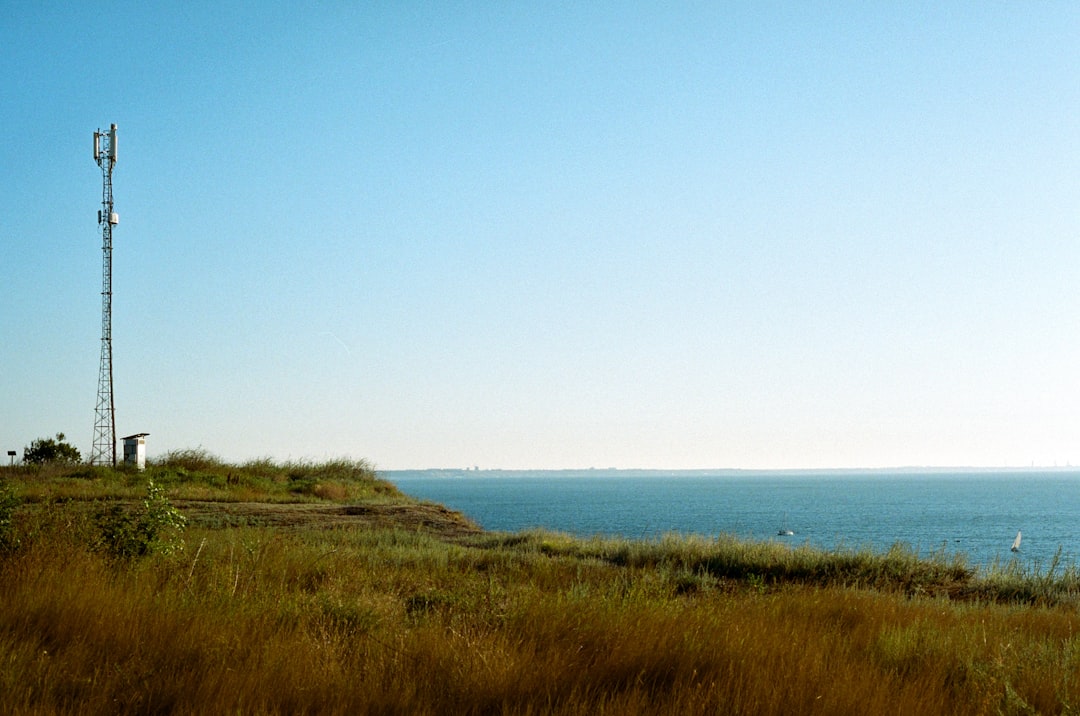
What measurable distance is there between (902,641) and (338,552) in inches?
295

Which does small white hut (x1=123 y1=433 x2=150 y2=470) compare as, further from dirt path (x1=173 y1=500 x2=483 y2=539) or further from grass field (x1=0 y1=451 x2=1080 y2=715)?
grass field (x1=0 y1=451 x2=1080 y2=715)

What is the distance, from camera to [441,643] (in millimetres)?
5945

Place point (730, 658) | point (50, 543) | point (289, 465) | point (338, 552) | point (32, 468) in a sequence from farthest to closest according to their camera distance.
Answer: point (289, 465)
point (32, 468)
point (338, 552)
point (50, 543)
point (730, 658)

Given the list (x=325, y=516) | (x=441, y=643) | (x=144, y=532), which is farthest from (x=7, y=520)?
(x=325, y=516)

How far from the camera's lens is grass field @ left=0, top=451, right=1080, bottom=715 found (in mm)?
5043

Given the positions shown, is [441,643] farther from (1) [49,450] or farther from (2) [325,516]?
(1) [49,450]

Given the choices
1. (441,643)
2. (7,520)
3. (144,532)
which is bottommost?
(441,643)

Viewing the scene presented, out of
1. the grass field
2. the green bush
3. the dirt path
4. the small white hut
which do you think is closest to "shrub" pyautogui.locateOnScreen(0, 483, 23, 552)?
the grass field

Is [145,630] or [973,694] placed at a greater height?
[145,630]

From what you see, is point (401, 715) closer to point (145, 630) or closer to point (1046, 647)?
point (145, 630)

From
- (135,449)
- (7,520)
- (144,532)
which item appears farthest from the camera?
(135,449)

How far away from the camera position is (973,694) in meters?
5.56

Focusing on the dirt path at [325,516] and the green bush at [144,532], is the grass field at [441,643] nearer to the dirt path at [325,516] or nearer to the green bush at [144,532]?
the green bush at [144,532]

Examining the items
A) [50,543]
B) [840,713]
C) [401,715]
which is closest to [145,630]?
[401,715]
